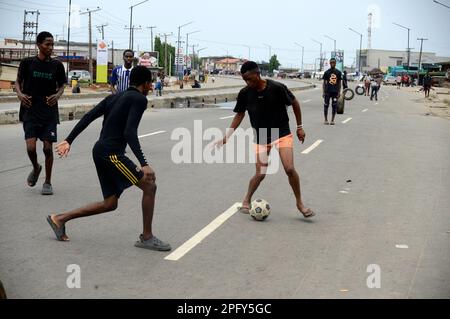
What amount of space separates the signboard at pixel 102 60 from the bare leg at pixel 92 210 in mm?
46836

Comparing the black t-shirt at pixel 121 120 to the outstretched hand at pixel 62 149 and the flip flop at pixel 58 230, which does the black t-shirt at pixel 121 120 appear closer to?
the outstretched hand at pixel 62 149

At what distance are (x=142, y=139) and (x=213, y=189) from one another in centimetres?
609

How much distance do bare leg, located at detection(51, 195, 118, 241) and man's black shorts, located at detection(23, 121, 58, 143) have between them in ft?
7.66

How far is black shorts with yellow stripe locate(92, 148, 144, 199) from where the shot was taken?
18.5 feet

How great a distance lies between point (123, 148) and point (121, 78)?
609cm

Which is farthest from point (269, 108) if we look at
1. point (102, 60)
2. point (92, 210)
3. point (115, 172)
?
point (102, 60)

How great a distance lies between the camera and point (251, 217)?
23.7 ft

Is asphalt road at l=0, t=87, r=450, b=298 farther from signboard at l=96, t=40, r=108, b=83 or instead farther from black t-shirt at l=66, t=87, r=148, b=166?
signboard at l=96, t=40, r=108, b=83

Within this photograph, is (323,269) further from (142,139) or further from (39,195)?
(142,139)

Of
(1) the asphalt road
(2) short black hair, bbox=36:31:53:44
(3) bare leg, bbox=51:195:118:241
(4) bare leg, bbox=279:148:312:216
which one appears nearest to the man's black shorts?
(1) the asphalt road

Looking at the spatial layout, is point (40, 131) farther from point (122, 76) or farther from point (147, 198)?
point (122, 76)

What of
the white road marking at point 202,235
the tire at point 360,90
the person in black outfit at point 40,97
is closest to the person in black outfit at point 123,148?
the white road marking at point 202,235

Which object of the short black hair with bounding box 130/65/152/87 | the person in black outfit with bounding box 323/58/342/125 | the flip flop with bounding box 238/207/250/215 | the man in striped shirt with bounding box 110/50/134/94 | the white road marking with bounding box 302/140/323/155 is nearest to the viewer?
the short black hair with bounding box 130/65/152/87

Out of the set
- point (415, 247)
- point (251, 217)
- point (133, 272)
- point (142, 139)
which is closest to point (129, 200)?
point (251, 217)
